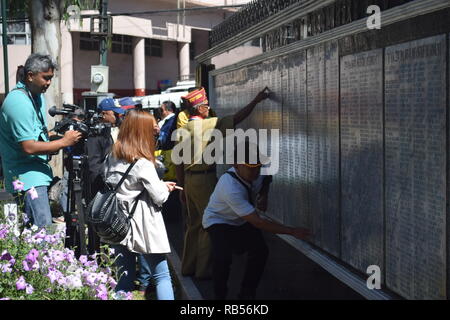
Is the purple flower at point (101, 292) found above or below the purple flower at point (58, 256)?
below

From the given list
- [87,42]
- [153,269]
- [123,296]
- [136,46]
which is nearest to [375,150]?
[153,269]

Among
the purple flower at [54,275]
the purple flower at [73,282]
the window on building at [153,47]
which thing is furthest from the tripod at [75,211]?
the window on building at [153,47]

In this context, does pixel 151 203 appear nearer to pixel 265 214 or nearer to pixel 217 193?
pixel 217 193

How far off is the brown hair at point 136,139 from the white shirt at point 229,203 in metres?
0.68

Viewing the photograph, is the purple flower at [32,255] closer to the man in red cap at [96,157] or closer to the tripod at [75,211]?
the man in red cap at [96,157]

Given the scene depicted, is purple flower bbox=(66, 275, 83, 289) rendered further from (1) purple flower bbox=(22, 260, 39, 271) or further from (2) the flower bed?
(1) purple flower bbox=(22, 260, 39, 271)

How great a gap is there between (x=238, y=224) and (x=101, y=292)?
184 cm

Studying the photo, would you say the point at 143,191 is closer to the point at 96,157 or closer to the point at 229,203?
the point at 229,203

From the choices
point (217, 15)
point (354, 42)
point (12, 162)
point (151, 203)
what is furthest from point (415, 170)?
point (217, 15)

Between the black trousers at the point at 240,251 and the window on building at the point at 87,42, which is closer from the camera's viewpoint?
the black trousers at the point at 240,251

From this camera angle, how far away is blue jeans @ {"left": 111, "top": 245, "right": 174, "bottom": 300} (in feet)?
16.2

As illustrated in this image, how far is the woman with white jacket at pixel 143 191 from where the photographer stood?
4820mm

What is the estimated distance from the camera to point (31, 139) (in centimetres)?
508

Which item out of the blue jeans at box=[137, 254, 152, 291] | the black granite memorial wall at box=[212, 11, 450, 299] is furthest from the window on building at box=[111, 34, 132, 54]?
the blue jeans at box=[137, 254, 152, 291]
